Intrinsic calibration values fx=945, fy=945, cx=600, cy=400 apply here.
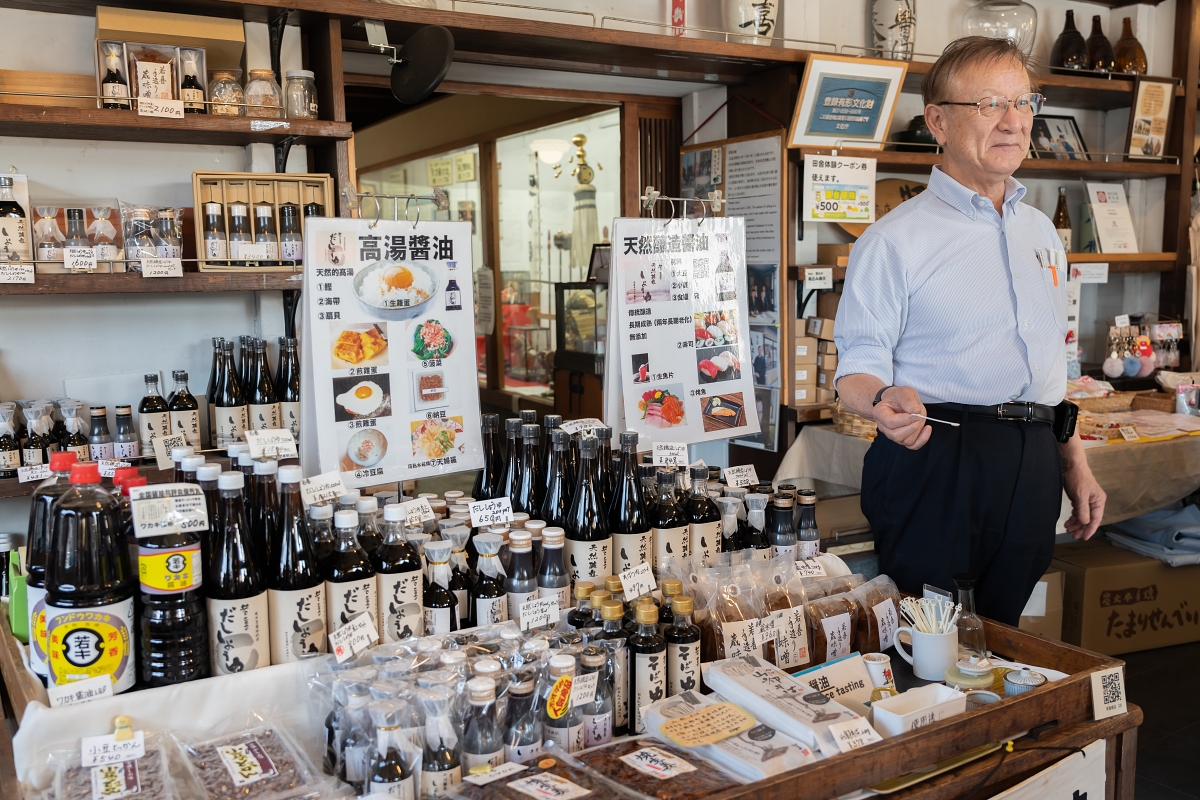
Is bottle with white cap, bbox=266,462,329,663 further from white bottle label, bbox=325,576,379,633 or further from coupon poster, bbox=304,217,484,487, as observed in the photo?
coupon poster, bbox=304,217,484,487

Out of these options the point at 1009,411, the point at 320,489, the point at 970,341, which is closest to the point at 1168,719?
the point at 1009,411

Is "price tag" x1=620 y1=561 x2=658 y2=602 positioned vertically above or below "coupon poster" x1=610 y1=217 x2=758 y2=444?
below

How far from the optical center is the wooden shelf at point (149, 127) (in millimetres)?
2680

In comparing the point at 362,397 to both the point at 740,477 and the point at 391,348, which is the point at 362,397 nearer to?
the point at 391,348

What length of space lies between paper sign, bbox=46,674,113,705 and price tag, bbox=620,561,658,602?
86 centimetres

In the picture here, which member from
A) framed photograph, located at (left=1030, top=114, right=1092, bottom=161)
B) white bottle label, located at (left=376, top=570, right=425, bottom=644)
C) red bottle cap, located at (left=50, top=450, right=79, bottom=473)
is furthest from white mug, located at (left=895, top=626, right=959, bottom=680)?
framed photograph, located at (left=1030, top=114, right=1092, bottom=161)

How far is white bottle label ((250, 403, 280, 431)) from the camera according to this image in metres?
3.07

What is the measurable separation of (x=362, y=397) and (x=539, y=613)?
87cm

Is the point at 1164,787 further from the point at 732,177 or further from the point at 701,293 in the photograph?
the point at 732,177

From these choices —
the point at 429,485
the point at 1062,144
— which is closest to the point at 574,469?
the point at 1062,144

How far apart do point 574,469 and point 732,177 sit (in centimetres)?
230

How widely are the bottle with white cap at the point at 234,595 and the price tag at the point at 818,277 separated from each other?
2.82 metres

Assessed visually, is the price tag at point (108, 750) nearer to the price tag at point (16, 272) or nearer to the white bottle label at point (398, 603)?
the white bottle label at point (398, 603)

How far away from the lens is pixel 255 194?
3.06 meters
